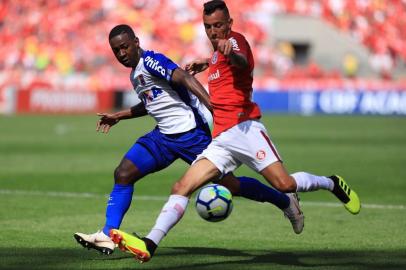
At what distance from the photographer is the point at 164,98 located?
8.32 metres

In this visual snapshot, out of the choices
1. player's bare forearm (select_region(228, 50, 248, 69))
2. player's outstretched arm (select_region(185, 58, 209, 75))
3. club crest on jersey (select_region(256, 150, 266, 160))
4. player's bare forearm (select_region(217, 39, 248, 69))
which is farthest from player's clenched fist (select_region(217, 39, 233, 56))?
player's outstretched arm (select_region(185, 58, 209, 75))

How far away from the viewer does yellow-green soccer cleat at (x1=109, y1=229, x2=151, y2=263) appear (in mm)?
6848

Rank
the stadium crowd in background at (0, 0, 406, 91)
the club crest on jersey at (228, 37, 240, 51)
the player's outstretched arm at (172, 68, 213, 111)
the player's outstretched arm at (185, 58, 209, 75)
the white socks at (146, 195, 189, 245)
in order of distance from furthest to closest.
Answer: the stadium crowd in background at (0, 0, 406, 91) → the player's outstretched arm at (185, 58, 209, 75) → the player's outstretched arm at (172, 68, 213, 111) → the club crest on jersey at (228, 37, 240, 51) → the white socks at (146, 195, 189, 245)

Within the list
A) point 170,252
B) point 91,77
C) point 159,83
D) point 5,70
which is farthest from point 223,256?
point 5,70

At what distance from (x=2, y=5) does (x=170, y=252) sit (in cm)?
4111

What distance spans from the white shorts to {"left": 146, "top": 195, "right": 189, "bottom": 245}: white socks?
0.46 metres

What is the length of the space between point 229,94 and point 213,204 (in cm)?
91

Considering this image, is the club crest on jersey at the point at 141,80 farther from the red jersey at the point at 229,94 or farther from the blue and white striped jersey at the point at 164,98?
the red jersey at the point at 229,94

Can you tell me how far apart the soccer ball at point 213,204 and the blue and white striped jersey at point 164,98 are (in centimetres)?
112

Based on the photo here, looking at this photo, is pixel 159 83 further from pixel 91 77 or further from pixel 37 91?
pixel 91 77

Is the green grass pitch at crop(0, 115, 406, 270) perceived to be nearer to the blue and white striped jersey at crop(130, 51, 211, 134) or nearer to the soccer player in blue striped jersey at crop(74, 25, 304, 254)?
the soccer player in blue striped jersey at crop(74, 25, 304, 254)

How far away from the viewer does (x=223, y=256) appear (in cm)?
790

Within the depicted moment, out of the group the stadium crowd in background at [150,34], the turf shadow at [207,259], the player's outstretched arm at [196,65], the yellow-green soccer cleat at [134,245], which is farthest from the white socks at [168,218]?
the stadium crowd in background at [150,34]

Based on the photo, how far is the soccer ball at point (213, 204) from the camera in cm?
734
